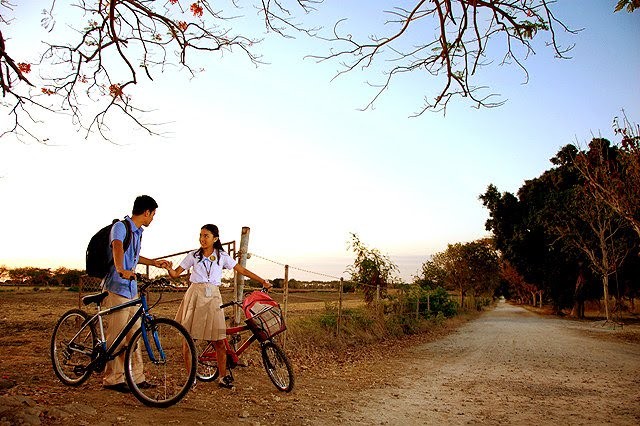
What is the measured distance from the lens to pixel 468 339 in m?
16.1

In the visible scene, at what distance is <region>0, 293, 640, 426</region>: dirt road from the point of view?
15.4 feet

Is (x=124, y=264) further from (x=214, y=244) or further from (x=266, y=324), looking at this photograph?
(x=266, y=324)

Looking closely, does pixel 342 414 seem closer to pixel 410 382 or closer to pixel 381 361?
pixel 410 382

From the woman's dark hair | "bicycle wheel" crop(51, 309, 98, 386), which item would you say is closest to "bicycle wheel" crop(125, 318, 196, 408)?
"bicycle wheel" crop(51, 309, 98, 386)

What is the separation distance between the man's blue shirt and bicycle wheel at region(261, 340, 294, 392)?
66.6 inches

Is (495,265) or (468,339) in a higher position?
(495,265)

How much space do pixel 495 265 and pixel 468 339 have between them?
119 ft

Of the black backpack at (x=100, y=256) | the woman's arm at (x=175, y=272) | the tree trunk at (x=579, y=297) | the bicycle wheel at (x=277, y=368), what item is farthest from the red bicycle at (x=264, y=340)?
the tree trunk at (x=579, y=297)

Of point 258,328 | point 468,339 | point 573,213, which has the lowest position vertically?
point 468,339

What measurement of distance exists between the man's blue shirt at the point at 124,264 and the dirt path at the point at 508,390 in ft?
8.52

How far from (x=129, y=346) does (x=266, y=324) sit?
1.70 m

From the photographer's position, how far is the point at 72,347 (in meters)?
5.50

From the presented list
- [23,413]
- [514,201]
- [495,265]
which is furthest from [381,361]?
[495,265]

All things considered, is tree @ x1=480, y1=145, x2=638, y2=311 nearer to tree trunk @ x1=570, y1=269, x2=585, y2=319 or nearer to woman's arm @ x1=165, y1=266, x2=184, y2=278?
tree trunk @ x1=570, y1=269, x2=585, y2=319
